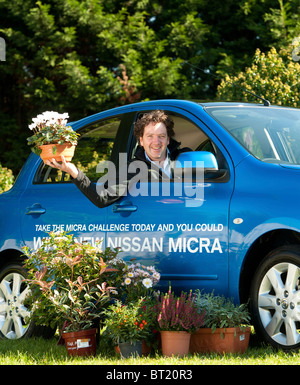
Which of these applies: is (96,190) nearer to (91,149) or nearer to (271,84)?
(91,149)

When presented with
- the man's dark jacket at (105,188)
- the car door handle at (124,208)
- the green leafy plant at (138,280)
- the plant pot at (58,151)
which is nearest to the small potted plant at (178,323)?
the green leafy plant at (138,280)

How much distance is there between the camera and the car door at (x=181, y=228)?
502 cm

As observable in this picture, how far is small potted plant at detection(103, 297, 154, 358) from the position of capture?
4.89 meters

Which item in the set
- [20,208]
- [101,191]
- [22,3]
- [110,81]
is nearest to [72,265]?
[101,191]

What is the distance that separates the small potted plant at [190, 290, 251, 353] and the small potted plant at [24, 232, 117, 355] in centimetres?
71

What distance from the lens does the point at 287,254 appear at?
4730 mm

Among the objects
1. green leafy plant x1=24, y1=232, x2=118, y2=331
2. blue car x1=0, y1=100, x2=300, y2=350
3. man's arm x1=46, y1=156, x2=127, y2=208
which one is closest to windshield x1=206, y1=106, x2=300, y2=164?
blue car x1=0, y1=100, x2=300, y2=350

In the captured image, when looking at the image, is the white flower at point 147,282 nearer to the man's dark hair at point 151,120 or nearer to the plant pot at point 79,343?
the plant pot at point 79,343

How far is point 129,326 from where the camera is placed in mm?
4914

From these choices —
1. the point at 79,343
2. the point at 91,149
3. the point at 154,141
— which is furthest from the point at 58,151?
the point at 79,343

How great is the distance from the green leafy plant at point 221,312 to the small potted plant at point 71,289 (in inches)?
27.3

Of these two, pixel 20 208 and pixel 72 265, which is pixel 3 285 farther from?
pixel 72 265

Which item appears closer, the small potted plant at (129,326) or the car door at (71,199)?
the small potted plant at (129,326)
